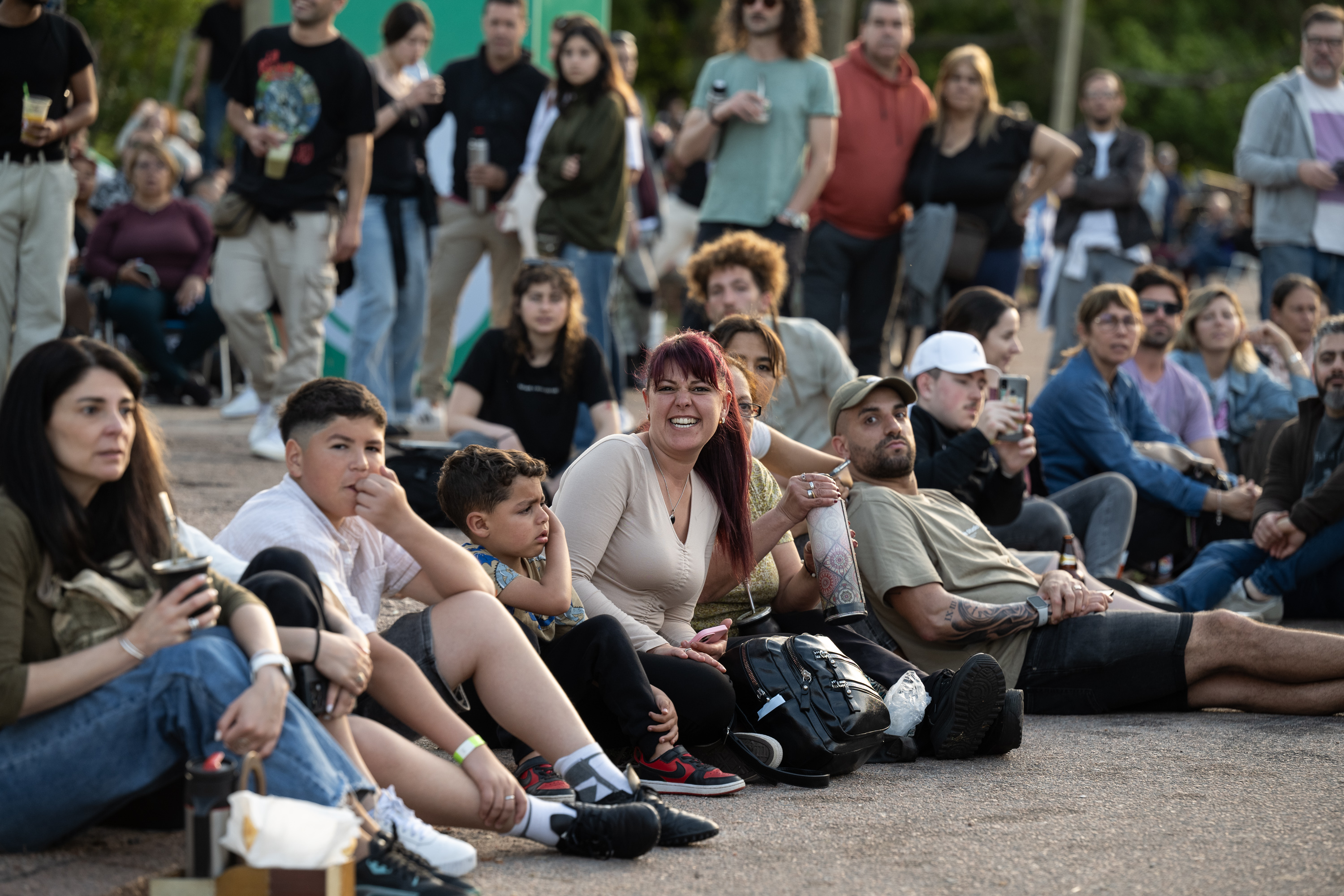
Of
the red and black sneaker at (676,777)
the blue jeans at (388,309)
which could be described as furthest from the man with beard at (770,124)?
the red and black sneaker at (676,777)

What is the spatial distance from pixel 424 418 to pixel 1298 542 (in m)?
5.30

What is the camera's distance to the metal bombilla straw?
303 cm

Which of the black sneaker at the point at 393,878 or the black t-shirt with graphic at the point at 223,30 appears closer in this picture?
the black sneaker at the point at 393,878

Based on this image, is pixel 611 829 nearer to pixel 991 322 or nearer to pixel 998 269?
pixel 991 322

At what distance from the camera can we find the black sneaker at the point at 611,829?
3.29 m

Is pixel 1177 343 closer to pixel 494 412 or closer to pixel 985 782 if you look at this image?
pixel 494 412

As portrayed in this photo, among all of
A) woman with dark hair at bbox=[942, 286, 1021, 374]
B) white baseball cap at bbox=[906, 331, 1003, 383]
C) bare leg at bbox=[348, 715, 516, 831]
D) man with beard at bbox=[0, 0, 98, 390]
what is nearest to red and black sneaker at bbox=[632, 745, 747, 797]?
bare leg at bbox=[348, 715, 516, 831]

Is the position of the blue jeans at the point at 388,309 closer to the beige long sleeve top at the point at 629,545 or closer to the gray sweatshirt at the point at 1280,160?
the beige long sleeve top at the point at 629,545

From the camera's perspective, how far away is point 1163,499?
6656 millimetres

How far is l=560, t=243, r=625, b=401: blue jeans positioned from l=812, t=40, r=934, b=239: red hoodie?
1196mm

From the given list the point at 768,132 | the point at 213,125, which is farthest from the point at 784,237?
the point at 213,125

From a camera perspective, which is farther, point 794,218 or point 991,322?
point 794,218

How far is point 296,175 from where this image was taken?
772 cm

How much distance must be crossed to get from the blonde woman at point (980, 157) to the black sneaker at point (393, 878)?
19.6ft
